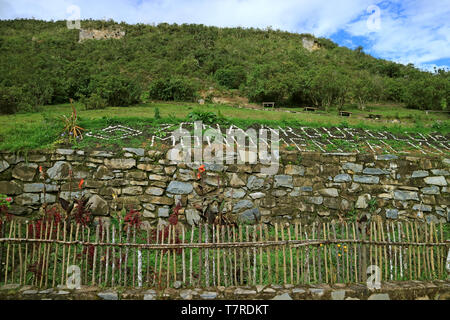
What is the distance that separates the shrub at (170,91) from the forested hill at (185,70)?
0.05m

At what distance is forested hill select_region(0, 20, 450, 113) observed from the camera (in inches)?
478

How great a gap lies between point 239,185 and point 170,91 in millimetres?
9819

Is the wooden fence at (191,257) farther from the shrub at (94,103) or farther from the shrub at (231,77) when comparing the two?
the shrub at (231,77)

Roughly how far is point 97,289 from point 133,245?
66cm

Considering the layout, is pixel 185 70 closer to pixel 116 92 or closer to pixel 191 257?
pixel 116 92

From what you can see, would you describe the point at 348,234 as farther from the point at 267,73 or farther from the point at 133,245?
the point at 267,73

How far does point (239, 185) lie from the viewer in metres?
6.02

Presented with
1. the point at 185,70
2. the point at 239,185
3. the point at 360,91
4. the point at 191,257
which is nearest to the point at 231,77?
the point at 185,70

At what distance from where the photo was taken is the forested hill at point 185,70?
478 inches

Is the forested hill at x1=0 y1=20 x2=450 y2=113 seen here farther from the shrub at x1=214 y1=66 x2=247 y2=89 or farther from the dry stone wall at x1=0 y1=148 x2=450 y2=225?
the dry stone wall at x1=0 y1=148 x2=450 y2=225

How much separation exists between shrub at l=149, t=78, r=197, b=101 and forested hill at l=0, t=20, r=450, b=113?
0.17 feet

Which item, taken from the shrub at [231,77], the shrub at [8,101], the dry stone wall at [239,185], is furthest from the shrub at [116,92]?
the shrub at [231,77]
